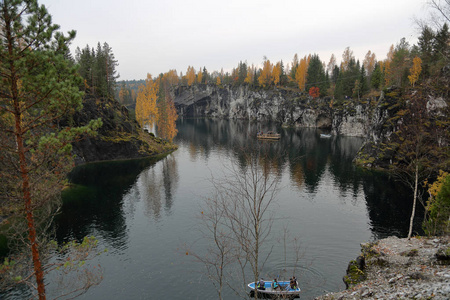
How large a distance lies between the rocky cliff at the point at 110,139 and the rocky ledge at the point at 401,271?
6172 centimetres

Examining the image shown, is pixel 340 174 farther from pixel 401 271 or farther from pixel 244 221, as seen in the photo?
pixel 401 271

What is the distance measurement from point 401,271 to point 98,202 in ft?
136

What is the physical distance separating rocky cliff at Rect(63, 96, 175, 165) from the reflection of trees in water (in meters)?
11.6

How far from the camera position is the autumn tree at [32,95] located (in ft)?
33.9

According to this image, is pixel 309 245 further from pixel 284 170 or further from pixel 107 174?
pixel 107 174

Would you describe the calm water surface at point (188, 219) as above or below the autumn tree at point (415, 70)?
below

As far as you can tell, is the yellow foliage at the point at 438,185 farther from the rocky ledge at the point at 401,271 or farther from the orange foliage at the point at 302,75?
the orange foliage at the point at 302,75

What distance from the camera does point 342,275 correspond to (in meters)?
24.7

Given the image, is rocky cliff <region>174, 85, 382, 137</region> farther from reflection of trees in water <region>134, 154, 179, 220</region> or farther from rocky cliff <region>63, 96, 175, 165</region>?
rocky cliff <region>63, 96, 175, 165</region>

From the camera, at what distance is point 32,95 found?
1127 cm

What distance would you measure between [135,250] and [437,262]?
27154 millimetres

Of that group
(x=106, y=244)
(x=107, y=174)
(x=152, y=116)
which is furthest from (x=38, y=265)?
(x=152, y=116)

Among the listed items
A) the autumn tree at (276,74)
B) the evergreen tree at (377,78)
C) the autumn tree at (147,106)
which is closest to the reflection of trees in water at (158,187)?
the autumn tree at (147,106)

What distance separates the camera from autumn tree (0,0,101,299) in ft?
33.9
